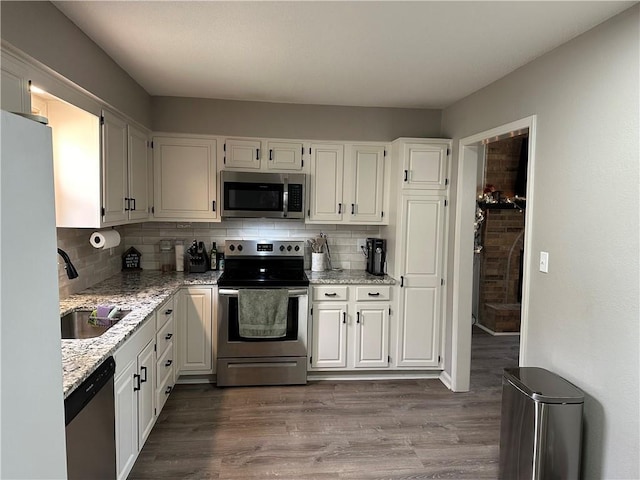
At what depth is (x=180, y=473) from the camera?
2.35 meters

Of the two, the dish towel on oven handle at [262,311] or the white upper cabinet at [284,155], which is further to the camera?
the white upper cabinet at [284,155]

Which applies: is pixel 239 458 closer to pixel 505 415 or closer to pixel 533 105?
pixel 505 415

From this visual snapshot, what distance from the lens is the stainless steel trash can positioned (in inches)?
74.9

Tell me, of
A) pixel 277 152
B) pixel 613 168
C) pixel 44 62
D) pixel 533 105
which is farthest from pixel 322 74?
pixel 613 168

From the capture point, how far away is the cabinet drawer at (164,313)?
2729mm

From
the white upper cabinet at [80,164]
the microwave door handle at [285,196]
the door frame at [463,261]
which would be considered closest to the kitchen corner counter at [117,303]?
the white upper cabinet at [80,164]

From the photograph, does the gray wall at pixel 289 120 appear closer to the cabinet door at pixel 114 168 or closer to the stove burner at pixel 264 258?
the cabinet door at pixel 114 168

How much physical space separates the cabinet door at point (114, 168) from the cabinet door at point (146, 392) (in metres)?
0.85

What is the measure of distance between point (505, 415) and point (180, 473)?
1819mm

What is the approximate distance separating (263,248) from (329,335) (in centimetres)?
101

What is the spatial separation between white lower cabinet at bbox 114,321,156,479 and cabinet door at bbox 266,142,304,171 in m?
1.77

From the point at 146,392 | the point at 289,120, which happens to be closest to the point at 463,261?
the point at 289,120

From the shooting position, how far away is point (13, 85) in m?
1.61

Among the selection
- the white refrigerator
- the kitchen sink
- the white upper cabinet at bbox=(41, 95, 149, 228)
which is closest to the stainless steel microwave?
the white upper cabinet at bbox=(41, 95, 149, 228)
